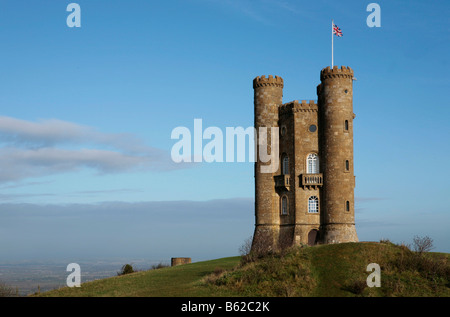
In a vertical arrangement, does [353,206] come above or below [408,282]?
above

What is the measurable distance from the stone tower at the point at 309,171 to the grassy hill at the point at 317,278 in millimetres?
19607

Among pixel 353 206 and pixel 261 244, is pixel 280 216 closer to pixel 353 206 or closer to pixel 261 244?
pixel 261 244

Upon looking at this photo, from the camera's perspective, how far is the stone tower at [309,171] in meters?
59.3

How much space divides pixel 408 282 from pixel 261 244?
94.8 ft

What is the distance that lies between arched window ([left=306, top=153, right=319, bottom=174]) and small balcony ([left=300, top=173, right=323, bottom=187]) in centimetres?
99

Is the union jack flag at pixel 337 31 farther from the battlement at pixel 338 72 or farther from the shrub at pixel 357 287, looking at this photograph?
the shrub at pixel 357 287

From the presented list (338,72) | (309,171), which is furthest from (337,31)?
(309,171)

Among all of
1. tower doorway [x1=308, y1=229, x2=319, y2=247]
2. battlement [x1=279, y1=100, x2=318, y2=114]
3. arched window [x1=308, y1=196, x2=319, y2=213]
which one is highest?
battlement [x1=279, y1=100, x2=318, y2=114]

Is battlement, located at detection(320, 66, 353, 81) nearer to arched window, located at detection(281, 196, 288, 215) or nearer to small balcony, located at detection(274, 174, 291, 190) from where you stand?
small balcony, located at detection(274, 174, 291, 190)

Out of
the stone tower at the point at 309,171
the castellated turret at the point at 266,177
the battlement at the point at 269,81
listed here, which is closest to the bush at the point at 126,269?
the stone tower at the point at 309,171

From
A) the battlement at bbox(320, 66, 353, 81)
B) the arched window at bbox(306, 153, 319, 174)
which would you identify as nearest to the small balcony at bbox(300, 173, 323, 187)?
the arched window at bbox(306, 153, 319, 174)

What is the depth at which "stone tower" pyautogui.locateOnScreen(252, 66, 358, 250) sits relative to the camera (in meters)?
59.3
